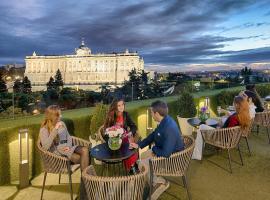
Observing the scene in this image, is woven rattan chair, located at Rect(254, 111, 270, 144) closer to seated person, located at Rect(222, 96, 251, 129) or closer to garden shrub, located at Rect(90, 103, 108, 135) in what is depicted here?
seated person, located at Rect(222, 96, 251, 129)

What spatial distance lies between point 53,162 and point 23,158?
0.94 metres

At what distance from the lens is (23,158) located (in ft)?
15.5

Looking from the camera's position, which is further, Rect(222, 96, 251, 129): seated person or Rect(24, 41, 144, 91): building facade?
Rect(24, 41, 144, 91): building facade

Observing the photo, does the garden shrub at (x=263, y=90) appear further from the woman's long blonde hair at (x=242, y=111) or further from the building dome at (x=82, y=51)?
the building dome at (x=82, y=51)

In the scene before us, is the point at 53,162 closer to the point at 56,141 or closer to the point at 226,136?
the point at 56,141

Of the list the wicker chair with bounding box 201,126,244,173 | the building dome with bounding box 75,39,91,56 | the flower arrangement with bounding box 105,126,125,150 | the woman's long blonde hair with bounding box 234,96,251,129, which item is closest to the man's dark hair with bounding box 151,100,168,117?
the flower arrangement with bounding box 105,126,125,150

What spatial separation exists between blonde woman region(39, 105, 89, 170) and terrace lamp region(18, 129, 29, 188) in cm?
51

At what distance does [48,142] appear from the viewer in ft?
13.5

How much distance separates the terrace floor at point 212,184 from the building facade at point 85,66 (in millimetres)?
112098

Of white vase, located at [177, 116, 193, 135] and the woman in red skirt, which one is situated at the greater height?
the woman in red skirt

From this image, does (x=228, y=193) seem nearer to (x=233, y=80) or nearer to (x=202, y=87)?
(x=202, y=87)

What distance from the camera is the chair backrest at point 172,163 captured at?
148 inches

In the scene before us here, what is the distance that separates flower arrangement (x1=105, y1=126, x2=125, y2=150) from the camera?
12.7ft

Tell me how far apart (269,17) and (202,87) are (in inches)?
543
